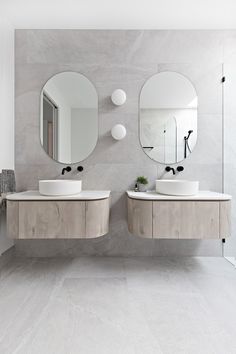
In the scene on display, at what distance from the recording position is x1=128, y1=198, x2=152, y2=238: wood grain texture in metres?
2.15

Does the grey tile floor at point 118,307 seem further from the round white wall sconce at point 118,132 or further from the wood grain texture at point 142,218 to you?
the round white wall sconce at point 118,132

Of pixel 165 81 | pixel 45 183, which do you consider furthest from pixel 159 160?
pixel 45 183

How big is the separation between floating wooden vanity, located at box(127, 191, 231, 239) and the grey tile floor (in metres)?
0.41

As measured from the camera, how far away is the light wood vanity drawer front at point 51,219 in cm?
209

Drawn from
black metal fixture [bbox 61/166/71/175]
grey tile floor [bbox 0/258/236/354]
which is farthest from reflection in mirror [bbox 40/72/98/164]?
grey tile floor [bbox 0/258/236/354]

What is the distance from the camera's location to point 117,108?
271 cm

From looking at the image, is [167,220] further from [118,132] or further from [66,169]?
[66,169]

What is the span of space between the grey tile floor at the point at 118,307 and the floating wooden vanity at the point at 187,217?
0.41 m

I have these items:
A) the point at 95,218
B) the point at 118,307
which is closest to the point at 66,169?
the point at 95,218

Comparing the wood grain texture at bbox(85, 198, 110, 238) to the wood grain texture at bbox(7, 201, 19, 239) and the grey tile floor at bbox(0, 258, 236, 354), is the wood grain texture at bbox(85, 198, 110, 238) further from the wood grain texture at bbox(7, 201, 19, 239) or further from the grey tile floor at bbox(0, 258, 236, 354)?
the wood grain texture at bbox(7, 201, 19, 239)

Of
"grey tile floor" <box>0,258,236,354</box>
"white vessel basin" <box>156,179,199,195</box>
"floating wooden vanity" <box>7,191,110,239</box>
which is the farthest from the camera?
"white vessel basin" <box>156,179,199,195</box>

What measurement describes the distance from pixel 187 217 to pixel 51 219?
1193 mm

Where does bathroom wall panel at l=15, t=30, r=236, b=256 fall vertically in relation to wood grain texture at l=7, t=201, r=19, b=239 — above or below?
above

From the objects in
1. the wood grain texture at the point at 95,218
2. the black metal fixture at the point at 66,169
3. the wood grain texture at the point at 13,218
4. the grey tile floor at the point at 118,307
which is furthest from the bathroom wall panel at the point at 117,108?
the wood grain texture at the point at 13,218
